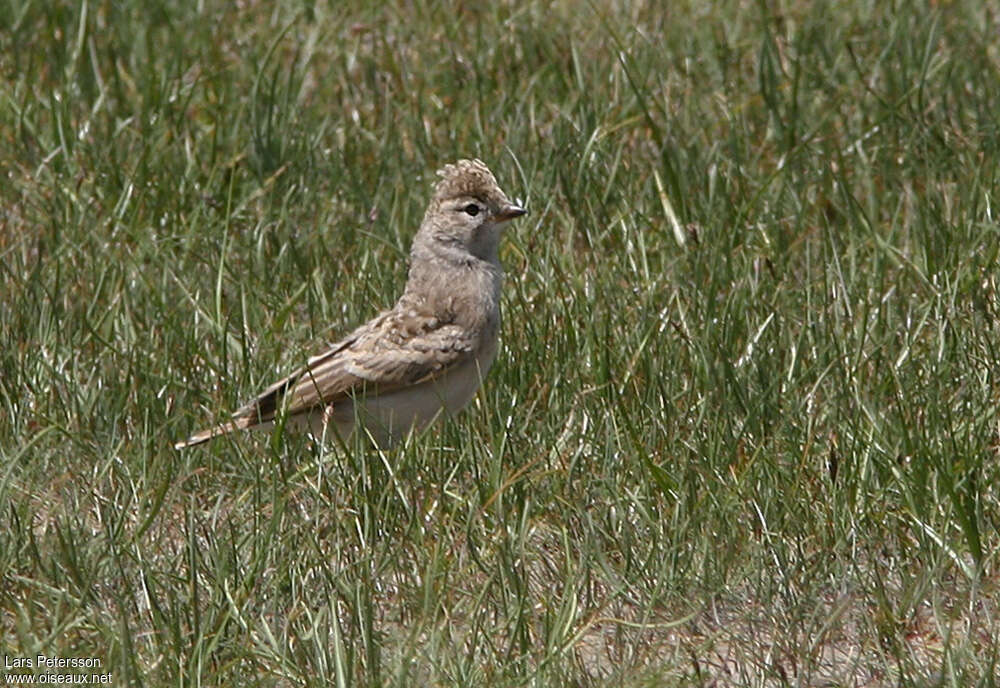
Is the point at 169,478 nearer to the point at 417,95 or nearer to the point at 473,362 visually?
the point at 473,362

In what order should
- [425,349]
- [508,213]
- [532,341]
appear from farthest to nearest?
[532,341] < [508,213] < [425,349]

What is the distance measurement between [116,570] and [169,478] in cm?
44

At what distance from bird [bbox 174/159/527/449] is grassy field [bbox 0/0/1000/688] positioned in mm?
128

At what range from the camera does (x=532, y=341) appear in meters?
6.55

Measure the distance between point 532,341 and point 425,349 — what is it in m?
0.51

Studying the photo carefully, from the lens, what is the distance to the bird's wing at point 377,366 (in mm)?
6133

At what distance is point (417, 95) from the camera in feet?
28.7

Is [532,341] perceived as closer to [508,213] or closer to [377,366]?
[508,213]

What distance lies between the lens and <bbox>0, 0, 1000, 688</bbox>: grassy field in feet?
16.1

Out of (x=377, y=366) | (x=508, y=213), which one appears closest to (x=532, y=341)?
(x=508, y=213)

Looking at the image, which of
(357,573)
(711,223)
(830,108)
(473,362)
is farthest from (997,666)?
(830,108)

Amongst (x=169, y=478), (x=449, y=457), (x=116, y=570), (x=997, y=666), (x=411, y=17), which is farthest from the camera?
(x=411, y=17)

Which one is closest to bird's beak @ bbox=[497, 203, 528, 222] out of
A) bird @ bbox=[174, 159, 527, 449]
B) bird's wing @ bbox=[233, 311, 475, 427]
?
bird @ bbox=[174, 159, 527, 449]

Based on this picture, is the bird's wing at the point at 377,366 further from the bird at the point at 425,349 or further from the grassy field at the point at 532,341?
the grassy field at the point at 532,341
